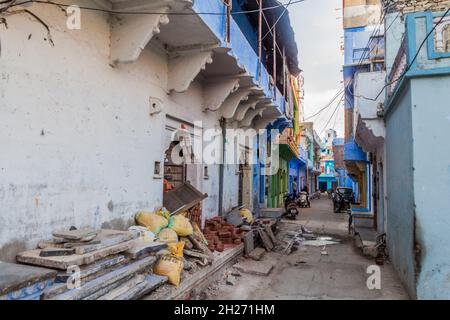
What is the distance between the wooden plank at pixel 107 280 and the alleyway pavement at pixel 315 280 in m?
1.63

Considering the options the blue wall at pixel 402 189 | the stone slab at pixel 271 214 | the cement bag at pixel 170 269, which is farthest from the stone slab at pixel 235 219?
the cement bag at pixel 170 269

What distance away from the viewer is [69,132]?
3822 mm

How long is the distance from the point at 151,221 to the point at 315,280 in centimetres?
312

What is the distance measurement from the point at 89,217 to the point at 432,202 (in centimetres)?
448


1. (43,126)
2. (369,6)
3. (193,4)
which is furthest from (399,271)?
(369,6)

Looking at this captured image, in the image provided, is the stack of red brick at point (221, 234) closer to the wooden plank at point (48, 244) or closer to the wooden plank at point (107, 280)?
the wooden plank at point (107, 280)

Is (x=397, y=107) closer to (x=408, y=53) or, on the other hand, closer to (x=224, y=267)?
(x=408, y=53)

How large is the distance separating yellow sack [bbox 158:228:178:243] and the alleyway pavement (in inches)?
41.4

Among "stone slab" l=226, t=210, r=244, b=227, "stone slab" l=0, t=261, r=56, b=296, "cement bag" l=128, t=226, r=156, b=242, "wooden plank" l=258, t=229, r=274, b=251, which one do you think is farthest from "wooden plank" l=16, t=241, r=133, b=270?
"wooden plank" l=258, t=229, r=274, b=251

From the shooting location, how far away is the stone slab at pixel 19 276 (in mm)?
2438

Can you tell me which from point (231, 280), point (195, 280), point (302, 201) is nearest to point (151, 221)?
point (195, 280)

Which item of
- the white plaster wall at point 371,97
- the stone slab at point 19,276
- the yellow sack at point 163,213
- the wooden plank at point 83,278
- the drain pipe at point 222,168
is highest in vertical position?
the white plaster wall at point 371,97

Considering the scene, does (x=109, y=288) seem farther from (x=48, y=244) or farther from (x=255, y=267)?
(x=255, y=267)

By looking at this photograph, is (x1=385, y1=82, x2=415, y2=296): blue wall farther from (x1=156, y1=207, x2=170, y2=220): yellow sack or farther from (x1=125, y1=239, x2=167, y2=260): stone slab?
(x1=156, y1=207, x2=170, y2=220): yellow sack
